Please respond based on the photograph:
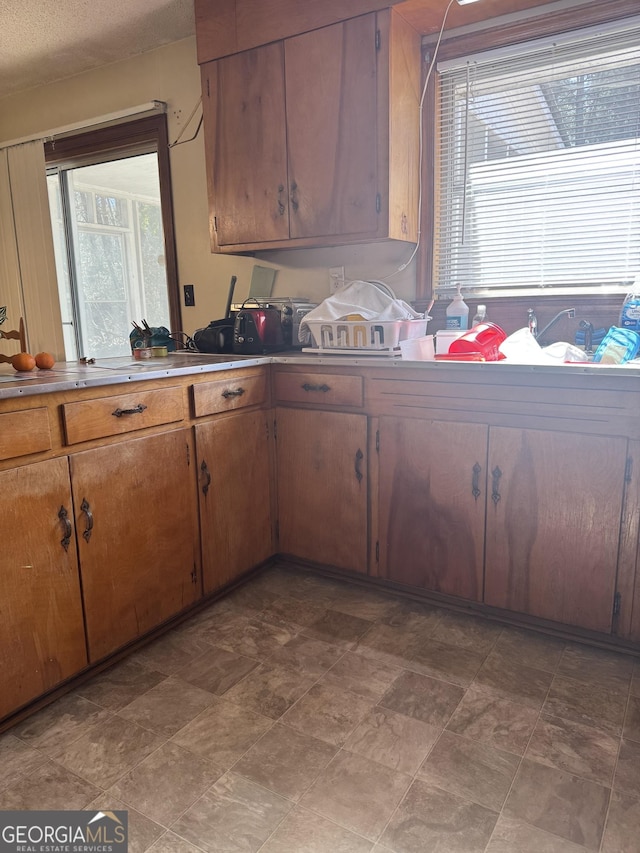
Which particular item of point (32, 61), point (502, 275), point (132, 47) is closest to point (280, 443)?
point (502, 275)

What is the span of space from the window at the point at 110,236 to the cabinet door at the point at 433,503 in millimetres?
1735

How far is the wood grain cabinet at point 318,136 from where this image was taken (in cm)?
219

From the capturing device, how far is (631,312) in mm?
1992

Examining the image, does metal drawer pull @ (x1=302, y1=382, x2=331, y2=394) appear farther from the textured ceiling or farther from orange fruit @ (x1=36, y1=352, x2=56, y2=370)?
the textured ceiling

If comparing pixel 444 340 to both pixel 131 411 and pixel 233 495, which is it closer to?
pixel 233 495

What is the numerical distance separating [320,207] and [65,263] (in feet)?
7.00

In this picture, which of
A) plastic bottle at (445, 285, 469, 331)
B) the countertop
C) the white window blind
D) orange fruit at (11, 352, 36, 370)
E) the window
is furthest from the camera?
the window

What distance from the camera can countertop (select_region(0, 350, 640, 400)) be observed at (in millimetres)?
1580

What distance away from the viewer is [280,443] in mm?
2396

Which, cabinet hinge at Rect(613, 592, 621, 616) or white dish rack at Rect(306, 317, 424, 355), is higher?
white dish rack at Rect(306, 317, 424, 355)

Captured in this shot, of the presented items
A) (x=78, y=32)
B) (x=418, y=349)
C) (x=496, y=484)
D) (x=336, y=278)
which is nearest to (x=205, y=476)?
(x=418, y=349)

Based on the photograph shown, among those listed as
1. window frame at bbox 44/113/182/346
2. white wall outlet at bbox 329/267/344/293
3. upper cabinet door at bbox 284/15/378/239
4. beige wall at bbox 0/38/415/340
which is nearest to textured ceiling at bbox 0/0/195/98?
beige wall at bbox 0/38/415/340

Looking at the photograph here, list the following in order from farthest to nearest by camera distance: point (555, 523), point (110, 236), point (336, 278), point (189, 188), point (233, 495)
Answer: point (110, 236) → point (189, 188) → point (336, 278) → point (233, 495) → point (555, 523)

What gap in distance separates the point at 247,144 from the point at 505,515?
6.03ft
